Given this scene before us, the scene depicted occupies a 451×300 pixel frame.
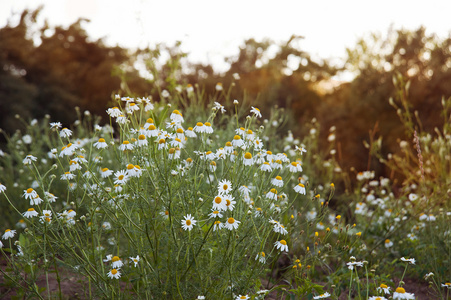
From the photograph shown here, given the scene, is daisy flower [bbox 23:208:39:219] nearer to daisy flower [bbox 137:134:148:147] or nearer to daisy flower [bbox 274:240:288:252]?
daisy flower [bbox 137:134:148:147]

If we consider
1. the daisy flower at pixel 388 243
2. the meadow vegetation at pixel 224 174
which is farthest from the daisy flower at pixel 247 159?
the daisy flower at pixel 388 243

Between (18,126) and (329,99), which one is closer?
(18,126)

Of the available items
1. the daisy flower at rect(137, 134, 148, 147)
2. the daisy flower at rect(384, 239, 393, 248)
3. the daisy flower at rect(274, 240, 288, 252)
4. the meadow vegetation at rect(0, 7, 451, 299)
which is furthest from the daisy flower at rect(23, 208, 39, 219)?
the daisy flower at rect(384, 239, 393, 248)

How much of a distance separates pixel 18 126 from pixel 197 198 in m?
9.14

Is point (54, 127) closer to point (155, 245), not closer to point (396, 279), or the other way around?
point (155, 245)

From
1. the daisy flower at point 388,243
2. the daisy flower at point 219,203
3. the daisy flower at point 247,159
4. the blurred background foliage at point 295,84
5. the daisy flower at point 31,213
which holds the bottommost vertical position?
the daisy flower at point 219,203

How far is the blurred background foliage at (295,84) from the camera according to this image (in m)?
10.4

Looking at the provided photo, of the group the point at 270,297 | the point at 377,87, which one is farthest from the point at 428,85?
the point at 270,297

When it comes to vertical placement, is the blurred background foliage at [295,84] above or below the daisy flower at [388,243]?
above

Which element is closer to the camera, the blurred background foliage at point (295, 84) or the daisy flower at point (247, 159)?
the daisy flower at point (247, 159)

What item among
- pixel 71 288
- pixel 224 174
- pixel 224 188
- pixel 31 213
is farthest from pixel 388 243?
pixel 31 213

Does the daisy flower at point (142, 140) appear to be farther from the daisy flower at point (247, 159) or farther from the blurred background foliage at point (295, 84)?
the blurred background foliage at point (295, 84)

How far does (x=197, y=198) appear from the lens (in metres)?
2.48

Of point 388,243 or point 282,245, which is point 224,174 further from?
point 388,243
